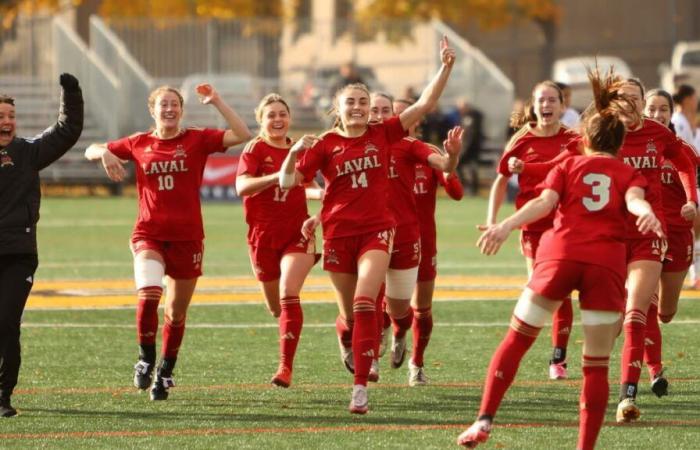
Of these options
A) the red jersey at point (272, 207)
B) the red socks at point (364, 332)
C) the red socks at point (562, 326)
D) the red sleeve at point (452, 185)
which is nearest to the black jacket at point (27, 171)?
the red jersey at point (272, 207)

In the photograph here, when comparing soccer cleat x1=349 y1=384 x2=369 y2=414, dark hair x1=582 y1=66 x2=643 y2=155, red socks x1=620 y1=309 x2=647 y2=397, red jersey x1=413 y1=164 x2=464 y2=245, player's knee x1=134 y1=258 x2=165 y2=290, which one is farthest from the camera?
red jersey x1=413 y1=164 x2=464 y2=245

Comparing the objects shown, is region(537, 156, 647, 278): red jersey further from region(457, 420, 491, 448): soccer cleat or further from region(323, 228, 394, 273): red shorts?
region(323, 228, 394, 273): red shorts

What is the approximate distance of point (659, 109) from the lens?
1047 cm

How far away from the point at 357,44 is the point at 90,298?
22035mm

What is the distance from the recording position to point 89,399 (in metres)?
10.1

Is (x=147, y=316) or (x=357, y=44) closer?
(x=147, y=316)

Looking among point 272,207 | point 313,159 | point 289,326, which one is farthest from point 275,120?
point 289,326

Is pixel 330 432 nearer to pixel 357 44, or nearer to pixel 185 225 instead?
pixel 185 225

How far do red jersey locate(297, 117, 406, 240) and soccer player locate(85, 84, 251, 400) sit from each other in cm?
62

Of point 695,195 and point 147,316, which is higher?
point 695,195

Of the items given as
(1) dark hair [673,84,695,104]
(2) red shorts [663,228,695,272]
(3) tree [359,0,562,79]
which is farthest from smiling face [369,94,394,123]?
(3) tree [359,0,562,79]

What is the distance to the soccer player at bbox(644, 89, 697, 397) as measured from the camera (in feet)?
33.5

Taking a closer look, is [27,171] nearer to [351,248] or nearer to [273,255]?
[351,248]

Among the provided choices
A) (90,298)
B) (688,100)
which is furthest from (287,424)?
(90,298)
